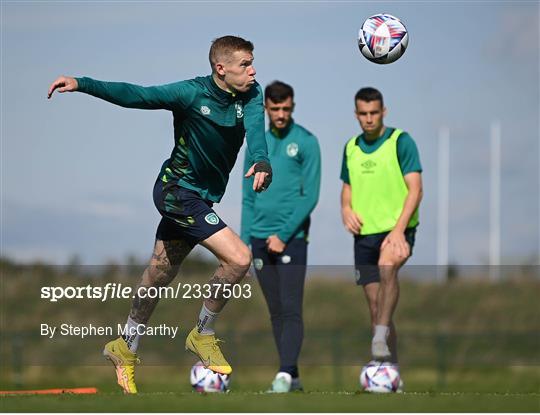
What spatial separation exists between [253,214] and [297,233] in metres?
0.61

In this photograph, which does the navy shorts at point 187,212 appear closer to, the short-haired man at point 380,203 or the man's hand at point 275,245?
the man's hand at point 275,245

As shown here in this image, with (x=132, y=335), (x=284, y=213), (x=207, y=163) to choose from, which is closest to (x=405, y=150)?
(x=284, y=213)

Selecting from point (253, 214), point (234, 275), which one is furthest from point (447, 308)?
point (234, 275)

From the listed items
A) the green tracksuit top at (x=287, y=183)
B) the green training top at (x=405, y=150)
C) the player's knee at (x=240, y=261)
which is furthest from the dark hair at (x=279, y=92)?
the player's knee at (x=240, y=261)

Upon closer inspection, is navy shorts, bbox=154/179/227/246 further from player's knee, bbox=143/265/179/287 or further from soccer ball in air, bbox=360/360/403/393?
soccer ball in air, bbox=360/360/403/393

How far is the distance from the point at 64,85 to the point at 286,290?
159 inches

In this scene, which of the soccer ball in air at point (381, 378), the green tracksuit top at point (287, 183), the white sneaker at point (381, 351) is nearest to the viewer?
the soccer ball in air at point (381, 378)

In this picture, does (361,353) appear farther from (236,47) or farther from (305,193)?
(236,47)

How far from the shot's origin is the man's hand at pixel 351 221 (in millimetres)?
12273

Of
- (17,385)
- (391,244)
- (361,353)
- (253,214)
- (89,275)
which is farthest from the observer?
(361,353)

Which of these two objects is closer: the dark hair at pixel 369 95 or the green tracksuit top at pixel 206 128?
the green tracksuit top at pixel 206 128

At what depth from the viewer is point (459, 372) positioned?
76.7ft

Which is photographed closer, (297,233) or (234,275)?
(234,275)

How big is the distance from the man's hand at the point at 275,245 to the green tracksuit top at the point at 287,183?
71 mm
